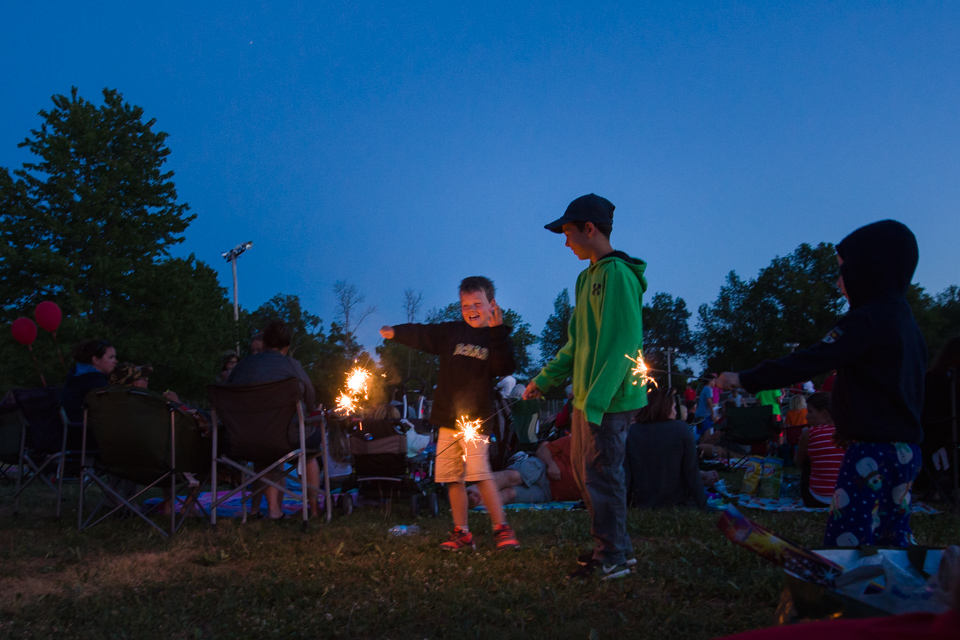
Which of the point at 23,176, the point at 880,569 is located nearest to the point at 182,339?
the point at 23,176

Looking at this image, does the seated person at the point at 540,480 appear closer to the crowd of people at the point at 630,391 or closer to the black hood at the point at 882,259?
the crowd of people at the point at 630,391

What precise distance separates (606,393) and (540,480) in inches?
150

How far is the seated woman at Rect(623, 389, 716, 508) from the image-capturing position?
19.7 ft

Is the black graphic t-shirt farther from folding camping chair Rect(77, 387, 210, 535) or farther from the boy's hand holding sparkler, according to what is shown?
folding camping chair Rect(77, 387, 210, 535)

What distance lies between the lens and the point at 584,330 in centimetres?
360

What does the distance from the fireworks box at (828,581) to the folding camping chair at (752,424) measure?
26.7ft

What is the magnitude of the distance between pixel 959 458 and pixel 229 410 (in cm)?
615

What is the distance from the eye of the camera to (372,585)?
3445mm

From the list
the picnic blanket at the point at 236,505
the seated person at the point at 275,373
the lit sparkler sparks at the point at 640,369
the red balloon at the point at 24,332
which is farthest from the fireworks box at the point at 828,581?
the red balloon at the point at 24,332

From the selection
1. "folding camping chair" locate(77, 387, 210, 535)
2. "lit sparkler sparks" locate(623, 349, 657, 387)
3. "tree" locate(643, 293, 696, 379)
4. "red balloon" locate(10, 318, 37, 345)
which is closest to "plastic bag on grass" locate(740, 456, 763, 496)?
"lit sparkler sparks" locate(623, 349, 657, 387)

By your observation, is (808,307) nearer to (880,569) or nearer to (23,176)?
(23,176)

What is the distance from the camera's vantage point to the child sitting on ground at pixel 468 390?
4262mm

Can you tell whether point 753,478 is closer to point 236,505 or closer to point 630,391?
point 630,391

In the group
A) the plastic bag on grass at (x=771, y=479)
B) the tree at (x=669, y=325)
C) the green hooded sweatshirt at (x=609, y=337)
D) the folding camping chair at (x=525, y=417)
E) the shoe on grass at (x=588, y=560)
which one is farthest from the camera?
the tree at (x=669, y=325)
